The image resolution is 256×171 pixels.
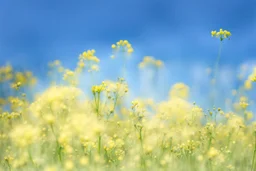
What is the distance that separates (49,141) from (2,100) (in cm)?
379

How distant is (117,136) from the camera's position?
5.23m

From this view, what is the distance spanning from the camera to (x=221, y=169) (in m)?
4.28

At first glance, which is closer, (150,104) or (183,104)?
(183,104)

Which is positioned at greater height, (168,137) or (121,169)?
(168,137)

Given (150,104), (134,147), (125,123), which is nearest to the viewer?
(134,147)

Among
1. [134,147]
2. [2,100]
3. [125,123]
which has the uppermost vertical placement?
[2,100]

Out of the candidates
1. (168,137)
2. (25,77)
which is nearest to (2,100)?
(25,77)

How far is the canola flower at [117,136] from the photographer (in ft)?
11.6

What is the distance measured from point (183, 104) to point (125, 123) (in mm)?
939

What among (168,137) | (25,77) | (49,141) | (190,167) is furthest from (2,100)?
(190,167)

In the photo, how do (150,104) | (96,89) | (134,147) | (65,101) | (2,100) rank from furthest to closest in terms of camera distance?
(2,100), (150,104), (65,101), (134,147), (96,89)

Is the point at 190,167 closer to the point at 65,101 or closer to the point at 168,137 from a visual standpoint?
the point at 168,137

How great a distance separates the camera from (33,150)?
524cm

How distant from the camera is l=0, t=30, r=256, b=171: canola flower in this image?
3.54 metres
